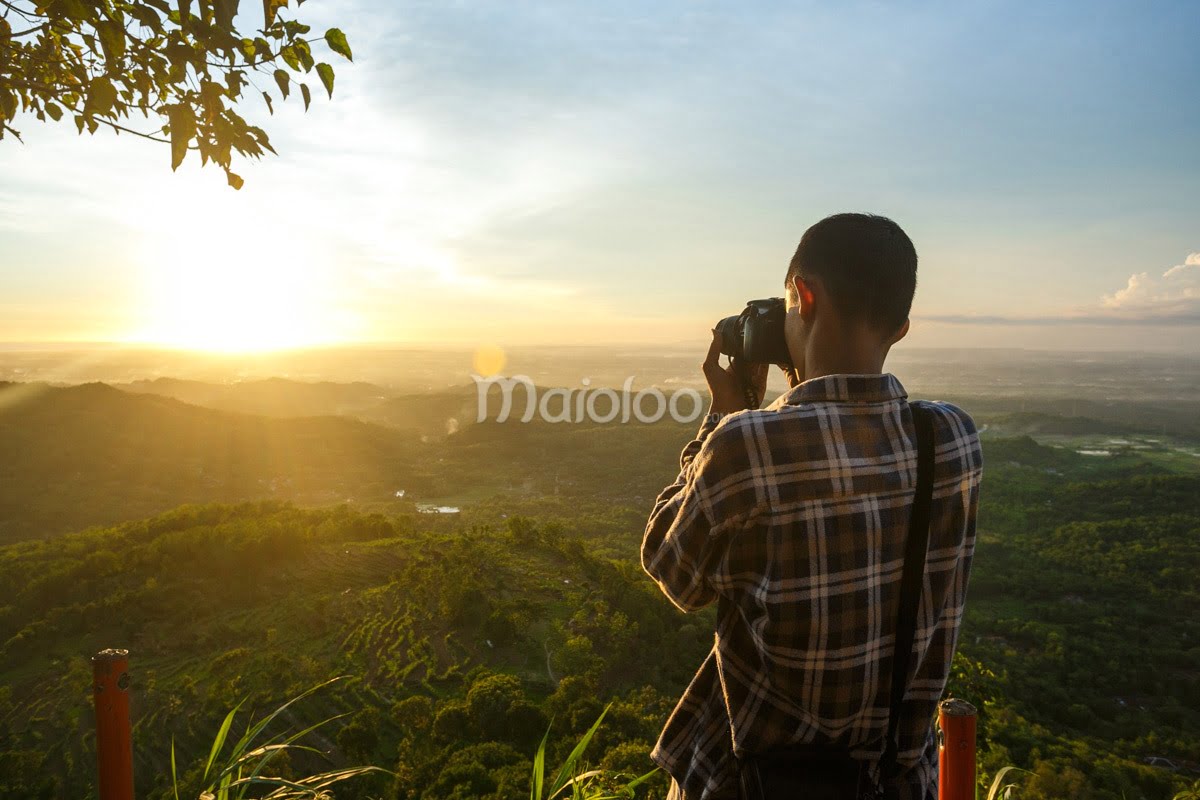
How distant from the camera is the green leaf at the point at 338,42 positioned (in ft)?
7.78

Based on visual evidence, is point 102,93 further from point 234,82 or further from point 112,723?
point 112,723

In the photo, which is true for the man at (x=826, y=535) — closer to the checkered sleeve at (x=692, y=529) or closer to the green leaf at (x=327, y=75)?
the checkered sleeve at (x=692, y=529)

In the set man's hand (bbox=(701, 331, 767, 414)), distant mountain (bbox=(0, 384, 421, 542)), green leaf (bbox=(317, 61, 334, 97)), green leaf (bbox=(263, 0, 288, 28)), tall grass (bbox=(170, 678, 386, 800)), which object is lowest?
distant mountain (bbox=(0, 384, 421, 542))

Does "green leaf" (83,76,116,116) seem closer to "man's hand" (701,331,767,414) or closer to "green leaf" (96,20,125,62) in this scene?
"green leaf" (96,20,125,62)

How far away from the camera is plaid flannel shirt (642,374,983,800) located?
1.15 meters

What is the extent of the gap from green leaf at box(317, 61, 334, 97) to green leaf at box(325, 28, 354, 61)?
0.06 metres

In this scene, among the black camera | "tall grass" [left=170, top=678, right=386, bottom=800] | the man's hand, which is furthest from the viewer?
"tall grass" [left=170, top=678, right=386, bottom=800]

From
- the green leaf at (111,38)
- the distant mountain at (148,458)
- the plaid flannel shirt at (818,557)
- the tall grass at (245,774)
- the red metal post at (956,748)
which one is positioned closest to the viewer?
the plaid flannel shirt at (818,557)

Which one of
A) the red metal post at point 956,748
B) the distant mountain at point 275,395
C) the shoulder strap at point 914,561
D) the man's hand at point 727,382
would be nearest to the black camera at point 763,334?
the man's hand at point 727,382

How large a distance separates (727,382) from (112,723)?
1840mm

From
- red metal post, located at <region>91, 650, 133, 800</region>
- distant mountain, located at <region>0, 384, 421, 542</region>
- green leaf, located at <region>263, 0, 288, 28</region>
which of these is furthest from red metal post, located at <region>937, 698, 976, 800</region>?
distant mountain, located at <region>0, 384, 421, 542</region>

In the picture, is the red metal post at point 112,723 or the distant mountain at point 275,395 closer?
the red metal post at point 112,723

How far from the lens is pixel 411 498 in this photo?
5903 centimetres

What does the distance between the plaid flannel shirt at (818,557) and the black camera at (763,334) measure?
0.22 m
